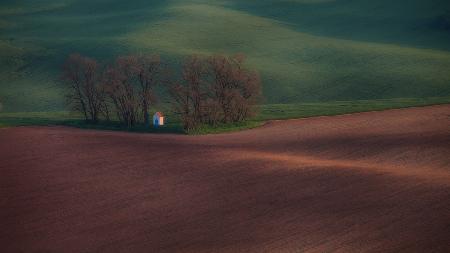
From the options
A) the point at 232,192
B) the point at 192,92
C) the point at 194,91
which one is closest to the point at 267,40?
the point at 194,91

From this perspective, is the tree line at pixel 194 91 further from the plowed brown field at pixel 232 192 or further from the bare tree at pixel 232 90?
the plowed brown field at pixel 232 192

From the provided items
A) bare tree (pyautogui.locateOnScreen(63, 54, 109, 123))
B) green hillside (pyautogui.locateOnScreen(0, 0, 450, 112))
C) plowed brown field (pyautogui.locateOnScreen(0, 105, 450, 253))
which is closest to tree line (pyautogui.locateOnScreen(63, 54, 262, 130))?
bare tree (pyautogui.locateOnScreen(63, 54, 109, 123))

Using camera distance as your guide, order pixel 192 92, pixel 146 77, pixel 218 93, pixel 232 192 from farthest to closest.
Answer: pixel 146 77
pixel 218 93
pixel 192 92
pixel 232 192

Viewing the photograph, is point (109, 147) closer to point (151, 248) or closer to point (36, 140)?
point (36, 140)

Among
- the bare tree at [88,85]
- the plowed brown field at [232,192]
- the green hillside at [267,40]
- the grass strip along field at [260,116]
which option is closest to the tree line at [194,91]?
the bare tree at [88,85]

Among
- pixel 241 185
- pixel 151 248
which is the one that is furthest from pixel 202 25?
pixel 151 248

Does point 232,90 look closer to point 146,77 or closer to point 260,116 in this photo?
point 260,116

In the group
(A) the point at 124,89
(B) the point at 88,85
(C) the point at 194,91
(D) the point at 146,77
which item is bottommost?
(C) the point at 194,91
